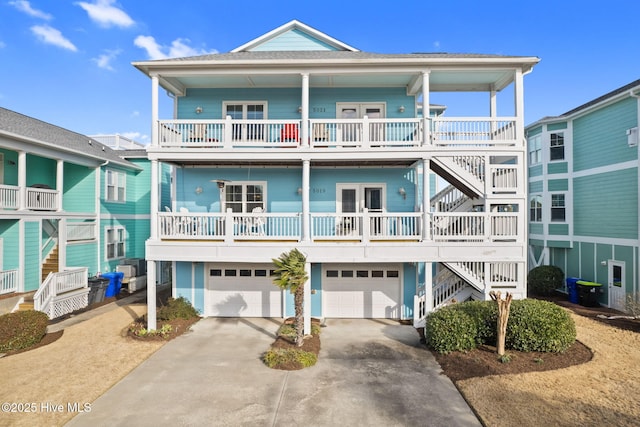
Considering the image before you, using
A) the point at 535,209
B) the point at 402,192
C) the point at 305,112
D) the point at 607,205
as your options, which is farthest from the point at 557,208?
the point at 305,112

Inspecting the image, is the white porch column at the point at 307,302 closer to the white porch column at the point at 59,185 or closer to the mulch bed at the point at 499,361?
the mulch bed at the point at 499,361

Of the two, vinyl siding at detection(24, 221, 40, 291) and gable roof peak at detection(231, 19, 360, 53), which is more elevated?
gable roof peak at detection(231, 19, 360, 53)

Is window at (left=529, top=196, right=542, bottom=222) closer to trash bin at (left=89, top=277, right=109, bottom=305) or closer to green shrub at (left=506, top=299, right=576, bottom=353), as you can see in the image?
green shrub at (left=506, top=299, right=576, bottom=353)

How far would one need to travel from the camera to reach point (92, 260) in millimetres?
17062

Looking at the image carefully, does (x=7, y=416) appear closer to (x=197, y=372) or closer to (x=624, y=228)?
(x=197, y=372)

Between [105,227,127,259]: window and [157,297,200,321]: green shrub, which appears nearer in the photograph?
[157,297,200,321]: green shrub

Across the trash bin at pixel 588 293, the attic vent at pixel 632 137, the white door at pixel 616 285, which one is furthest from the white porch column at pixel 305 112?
the white door at pixel 616 285

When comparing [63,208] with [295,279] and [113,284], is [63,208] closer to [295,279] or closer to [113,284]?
[113,284]

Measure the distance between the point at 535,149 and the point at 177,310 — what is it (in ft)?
66.3

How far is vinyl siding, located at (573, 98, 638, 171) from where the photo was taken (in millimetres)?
14164

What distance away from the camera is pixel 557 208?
18094 mm

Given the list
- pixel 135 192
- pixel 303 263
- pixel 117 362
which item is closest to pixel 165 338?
pixel 117 362

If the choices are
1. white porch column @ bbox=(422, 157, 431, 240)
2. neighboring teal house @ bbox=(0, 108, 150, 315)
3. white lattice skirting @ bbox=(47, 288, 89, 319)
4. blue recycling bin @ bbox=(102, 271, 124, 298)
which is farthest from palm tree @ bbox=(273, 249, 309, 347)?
blue recycling bin @ bbox=(102, 271, 124, 298)

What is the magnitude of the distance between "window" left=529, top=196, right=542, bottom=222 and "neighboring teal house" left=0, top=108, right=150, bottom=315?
23.3 meters
